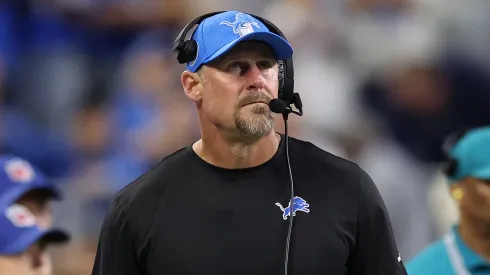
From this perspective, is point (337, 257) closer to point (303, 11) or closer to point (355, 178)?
point (355, 178)

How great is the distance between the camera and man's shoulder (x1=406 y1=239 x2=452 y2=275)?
2.74 m

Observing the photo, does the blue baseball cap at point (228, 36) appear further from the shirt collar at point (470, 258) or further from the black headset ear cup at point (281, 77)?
the shirt collar at point (470, 258)

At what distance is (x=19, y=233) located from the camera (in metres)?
2.36

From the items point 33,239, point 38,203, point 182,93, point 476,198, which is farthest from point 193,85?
point 182,93

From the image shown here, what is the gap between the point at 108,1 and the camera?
189 inches

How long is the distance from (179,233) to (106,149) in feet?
8.74

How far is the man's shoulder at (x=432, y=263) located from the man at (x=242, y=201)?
852mm

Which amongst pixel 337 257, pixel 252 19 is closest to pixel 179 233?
pixel 337 257

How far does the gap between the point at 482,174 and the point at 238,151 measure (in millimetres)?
1188

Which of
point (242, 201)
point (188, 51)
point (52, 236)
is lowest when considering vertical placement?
point (52, 236)

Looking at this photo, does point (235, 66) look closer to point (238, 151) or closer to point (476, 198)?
point (238, 151)

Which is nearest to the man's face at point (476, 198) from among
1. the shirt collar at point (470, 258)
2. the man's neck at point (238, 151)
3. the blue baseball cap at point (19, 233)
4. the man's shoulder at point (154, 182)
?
the shirt collar at point (470, 258)

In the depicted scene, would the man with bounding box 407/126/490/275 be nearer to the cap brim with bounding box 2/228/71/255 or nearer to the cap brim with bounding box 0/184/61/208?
the cap brim with bounding box 2/228/71/255

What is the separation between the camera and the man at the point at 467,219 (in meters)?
2.77
